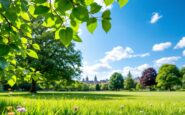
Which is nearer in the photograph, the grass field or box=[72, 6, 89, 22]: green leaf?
box=[72, 6, 89, 22]: green leaf

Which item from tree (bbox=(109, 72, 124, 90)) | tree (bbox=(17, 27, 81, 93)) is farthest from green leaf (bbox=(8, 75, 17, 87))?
tree (bbox=(109, 72, 124, 90))

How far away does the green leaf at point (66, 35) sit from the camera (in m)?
1.47

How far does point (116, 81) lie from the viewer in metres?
119

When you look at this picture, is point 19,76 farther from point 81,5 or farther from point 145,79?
point 145,79

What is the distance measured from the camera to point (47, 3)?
1631 mm

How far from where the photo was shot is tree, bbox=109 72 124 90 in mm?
117625

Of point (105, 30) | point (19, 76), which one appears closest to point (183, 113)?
point (19, 76)

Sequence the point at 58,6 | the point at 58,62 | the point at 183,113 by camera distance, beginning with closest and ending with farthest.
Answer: the point at 58,6 < the point at 183,113 < the point at 58,62

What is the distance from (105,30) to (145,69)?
111 m

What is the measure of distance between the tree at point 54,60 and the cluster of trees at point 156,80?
65.3 metres

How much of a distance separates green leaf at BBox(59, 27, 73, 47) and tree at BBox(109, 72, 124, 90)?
11657 cm

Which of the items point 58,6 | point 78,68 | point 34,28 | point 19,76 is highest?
point 34,28

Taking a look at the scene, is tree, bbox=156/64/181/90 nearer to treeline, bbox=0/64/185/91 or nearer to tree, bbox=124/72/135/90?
treeline, bbox=0/64/185/91

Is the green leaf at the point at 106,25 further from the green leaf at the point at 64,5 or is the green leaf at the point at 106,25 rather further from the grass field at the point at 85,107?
the grass field at the point at 85,107
